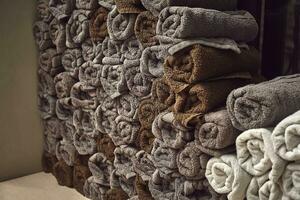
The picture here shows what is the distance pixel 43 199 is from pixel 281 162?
3.76 ft

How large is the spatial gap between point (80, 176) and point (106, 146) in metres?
0.28

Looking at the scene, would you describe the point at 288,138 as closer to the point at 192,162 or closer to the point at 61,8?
the point at 192,162

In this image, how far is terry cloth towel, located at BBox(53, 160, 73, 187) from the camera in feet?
5.71

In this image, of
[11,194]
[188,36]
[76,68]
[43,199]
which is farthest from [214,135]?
[11,194]

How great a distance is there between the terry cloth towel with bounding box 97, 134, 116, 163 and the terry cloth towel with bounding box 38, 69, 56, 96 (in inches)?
14.8

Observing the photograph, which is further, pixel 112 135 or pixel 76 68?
pixel 76 68

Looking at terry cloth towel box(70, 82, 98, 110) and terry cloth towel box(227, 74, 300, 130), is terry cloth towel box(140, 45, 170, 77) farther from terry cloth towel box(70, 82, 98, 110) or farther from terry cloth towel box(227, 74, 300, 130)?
terry cloth towel box(70, 82, 98, 110)

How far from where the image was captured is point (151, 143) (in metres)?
1.23

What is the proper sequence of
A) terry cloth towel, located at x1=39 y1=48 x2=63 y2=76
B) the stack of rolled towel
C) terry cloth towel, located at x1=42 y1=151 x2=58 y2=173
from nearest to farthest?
the stack of rolled towel, terry cloth towel, located at x1=39 y1=48 x2=63 y2=76, terry cloth towel, located at x1=42 y1=151 x2=58 y2=173

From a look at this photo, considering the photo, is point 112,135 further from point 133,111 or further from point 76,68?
point 76,68

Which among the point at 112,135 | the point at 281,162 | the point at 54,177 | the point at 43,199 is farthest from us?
the point at 54,177

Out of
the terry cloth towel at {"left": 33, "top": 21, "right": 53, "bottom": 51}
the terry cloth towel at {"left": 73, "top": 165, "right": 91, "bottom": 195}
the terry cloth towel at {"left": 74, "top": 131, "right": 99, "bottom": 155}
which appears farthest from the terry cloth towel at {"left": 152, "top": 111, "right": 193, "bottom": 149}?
the terry cloth towel at {"left": 33, "top": 21, "right": 53, "bottom": 51}

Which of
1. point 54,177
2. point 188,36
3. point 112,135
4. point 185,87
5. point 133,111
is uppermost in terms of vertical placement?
point 188,36

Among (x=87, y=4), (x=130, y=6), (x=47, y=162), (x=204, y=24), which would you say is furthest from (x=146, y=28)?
(x=47, y=162)
